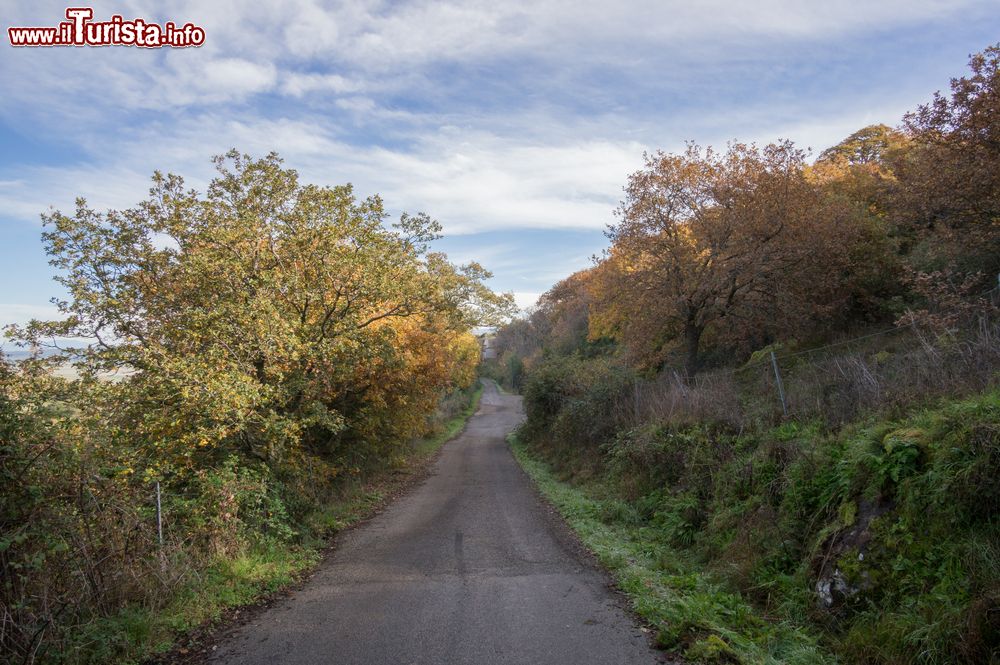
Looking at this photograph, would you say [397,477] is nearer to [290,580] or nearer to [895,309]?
[290,580]

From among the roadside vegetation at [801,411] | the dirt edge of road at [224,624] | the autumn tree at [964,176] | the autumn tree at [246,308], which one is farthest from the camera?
the autumn tree at [964,176]

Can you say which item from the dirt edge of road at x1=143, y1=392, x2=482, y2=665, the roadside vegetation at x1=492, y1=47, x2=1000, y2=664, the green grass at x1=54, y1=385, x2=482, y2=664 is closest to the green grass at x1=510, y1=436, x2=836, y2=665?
the roadside vegetation at x1=492, y1=47, x2=1000, y2=664

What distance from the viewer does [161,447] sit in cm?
771

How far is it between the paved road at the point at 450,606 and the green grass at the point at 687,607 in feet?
1.02

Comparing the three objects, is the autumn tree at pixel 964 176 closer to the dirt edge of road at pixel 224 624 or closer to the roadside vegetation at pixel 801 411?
the roadside vegetation at pixel 801 411

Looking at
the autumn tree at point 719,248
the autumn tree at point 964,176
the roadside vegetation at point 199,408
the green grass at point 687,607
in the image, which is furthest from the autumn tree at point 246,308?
the autumn tree at point 964,176

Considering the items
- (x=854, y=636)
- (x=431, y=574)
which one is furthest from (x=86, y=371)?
(x=854, y=636)

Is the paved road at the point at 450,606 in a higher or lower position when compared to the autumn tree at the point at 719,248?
lower

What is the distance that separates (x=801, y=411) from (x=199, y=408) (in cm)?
894

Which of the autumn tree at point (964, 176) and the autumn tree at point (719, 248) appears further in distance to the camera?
the autumn tree at point (719, 248)

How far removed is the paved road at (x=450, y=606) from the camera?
5.18 meters

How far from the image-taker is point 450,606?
6.37m

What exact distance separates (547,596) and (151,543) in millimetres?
4572

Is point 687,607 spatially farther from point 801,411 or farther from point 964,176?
point 964,176
